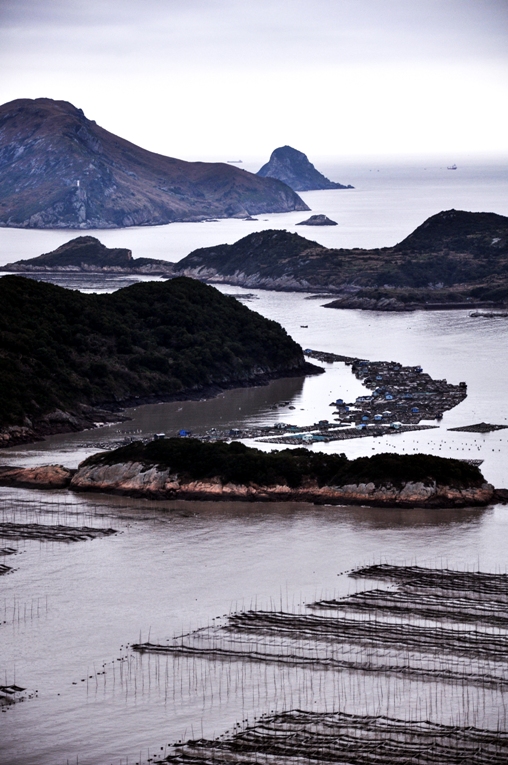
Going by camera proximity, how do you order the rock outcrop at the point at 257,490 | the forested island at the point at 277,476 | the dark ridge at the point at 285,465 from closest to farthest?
the rock outcrop at the point at 257,490 → the forested island at the point at 277,476 → the dark ridge at the point at 285,465

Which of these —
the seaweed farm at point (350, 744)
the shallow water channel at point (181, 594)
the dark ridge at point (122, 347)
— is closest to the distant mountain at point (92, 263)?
the dark ridge at point (122, 347)

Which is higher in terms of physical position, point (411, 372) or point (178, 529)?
point (411, 372)

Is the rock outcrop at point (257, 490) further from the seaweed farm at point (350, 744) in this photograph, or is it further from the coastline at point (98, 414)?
the seaweed farm at point (350, 744)

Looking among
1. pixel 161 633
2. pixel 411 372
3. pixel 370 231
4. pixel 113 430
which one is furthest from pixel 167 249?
pixel 161 633

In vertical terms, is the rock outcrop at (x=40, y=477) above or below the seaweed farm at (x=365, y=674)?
above

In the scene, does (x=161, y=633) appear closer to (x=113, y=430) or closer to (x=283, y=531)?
(x=283, y=531)

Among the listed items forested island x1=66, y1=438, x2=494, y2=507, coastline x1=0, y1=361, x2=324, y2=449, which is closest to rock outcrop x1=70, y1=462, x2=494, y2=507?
forested island x1=66, y1=438, x2=494, y2=507
